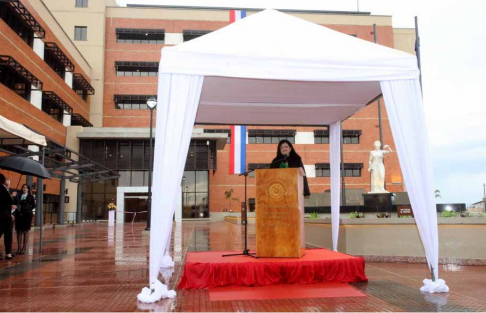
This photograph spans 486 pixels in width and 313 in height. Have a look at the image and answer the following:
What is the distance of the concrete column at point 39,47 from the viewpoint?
97.6 feet

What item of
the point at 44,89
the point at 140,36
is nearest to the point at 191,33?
the point at 140,36

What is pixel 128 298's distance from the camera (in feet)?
18.2

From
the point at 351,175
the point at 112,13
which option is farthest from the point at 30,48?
the point at 351,175

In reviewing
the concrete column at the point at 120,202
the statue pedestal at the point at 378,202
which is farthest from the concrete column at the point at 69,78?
the statue pedestal at the point at 378,202

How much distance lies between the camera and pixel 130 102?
4412 cm

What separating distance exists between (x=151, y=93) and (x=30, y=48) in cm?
1601

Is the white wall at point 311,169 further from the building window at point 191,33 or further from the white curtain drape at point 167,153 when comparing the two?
the white curtain drape at point 167,153

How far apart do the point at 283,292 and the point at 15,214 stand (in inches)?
302

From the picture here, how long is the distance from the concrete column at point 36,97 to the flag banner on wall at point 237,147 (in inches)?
950

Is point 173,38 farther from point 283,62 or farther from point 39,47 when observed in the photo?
point 283,62

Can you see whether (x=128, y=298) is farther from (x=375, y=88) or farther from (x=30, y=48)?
(x=30, y=48)

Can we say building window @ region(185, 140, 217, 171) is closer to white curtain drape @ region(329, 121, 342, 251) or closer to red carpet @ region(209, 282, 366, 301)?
white curtain drape @ region(329, 121, 342, 251)

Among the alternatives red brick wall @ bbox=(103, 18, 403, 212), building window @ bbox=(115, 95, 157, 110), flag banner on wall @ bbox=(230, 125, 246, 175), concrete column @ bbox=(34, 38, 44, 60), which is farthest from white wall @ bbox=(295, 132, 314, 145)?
flag banner on wall @ bbox=(230, 125, 246, 175)

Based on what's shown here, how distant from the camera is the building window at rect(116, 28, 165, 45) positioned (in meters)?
44.2
